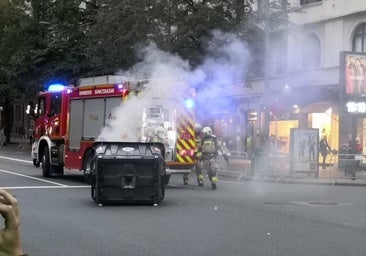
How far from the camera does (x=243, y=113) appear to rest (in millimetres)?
26938

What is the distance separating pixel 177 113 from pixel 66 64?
1683 centimetres

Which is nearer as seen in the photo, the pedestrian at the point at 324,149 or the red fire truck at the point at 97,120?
the red fire truck at the point at 97,120

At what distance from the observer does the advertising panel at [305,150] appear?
64.3ft

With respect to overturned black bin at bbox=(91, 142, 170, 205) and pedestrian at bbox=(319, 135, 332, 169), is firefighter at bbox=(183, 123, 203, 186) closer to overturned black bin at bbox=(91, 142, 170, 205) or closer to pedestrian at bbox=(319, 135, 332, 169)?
overturned black bin at bbox=(91, 142, 170, 205)

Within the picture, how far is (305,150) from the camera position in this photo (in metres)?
19.8

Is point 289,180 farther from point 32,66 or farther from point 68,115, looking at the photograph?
point 32,66

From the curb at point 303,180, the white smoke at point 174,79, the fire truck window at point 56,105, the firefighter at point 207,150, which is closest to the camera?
the white smoke at point 174,79

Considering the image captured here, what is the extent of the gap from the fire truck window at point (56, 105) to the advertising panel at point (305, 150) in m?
7.87

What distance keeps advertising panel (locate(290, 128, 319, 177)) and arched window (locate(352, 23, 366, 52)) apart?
7.97 meters

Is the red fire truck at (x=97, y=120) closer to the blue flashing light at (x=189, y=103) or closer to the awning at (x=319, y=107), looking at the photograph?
the blue flashing light at (x=189, y=103)

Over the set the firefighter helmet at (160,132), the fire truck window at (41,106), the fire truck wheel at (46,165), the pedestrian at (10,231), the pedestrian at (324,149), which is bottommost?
the fire truck wheel at (46,165)

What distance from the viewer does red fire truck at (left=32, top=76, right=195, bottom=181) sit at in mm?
15898

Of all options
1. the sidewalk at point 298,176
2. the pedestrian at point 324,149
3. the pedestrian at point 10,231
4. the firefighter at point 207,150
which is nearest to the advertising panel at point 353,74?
Result: the pedestrian at point 324,149

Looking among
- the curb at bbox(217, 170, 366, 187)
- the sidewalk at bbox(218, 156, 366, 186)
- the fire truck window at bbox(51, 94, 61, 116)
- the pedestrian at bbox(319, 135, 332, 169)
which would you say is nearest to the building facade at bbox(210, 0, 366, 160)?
the pedestrian at bbox(319, 135, 332, 169)
